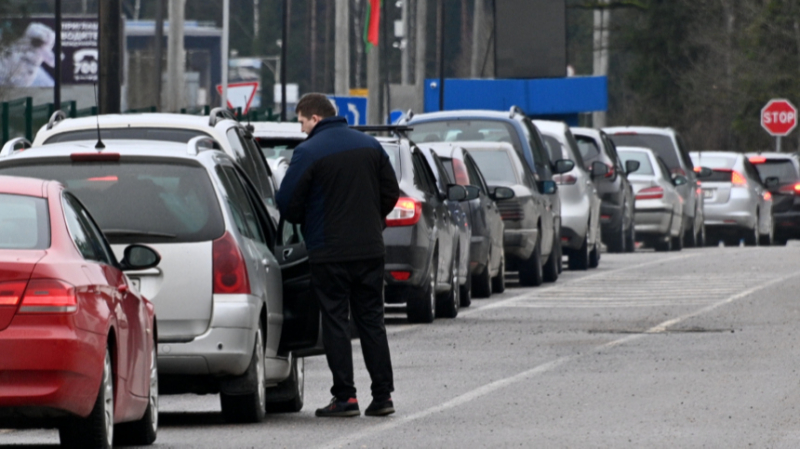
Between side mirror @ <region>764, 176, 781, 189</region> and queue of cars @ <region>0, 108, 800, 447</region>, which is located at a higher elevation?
queue of cars @ <region>0, 108, 800, 447</region>

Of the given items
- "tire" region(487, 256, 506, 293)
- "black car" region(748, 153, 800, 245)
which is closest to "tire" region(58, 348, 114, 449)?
"tire" region(487, 256, 506, 293)

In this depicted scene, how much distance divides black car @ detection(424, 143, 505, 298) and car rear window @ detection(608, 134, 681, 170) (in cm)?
1235

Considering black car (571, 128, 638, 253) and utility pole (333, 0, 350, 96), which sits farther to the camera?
utility pole (333, 0, 350, 96)

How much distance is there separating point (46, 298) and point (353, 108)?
29166 millimetres

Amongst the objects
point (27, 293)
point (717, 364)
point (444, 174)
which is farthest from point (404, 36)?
point (27, 293)

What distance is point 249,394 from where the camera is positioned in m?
10.4

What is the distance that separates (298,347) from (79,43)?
84757mm

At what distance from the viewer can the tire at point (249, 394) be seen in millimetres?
10227

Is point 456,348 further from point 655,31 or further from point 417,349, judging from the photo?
point 655,31

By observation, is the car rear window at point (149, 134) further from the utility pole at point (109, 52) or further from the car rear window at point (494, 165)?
the car rear window at point (494, 165)

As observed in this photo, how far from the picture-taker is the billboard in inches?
3637

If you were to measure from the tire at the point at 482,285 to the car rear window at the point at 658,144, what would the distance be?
495 inches

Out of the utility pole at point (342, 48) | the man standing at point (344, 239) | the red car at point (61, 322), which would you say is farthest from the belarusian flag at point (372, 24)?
the red car at point (61, 322)

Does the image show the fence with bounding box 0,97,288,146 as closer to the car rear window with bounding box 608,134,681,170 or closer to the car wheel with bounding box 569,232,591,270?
the car wheel with bounding box 569,232,591,270
